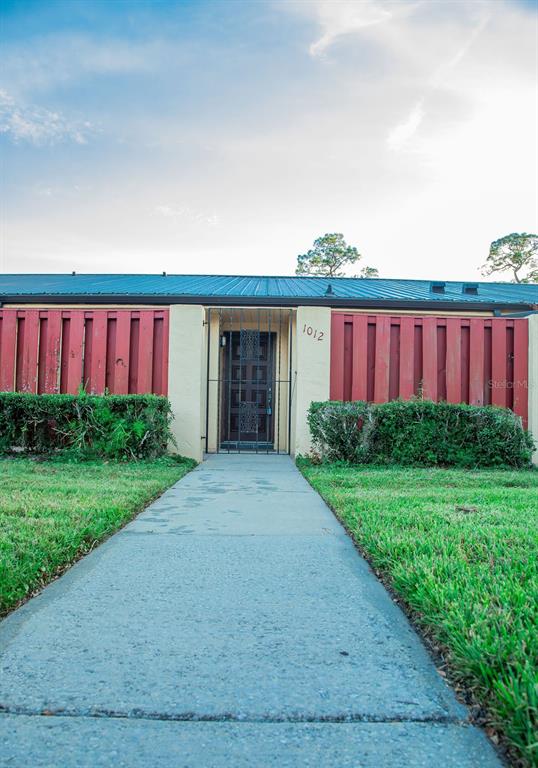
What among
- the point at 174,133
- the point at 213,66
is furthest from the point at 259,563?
the point at 174,133

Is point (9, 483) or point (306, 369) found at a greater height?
point (306, 369)

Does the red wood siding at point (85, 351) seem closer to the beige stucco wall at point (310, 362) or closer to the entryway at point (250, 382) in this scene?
the entryway at point (250, 382)

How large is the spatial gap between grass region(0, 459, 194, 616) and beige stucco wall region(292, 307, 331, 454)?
2314mm

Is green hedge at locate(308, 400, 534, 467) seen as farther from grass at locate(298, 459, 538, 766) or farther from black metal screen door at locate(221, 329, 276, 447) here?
black metal screen door at locate(221, 329, 276, 447)

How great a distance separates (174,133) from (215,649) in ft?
39.4

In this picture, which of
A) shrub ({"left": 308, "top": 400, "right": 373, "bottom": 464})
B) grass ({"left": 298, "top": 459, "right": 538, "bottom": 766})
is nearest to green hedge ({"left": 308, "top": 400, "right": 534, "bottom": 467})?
shrub ({"left": 308, "top": 400, "right": 373, "bottom": 464})

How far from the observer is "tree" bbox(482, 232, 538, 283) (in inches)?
1068

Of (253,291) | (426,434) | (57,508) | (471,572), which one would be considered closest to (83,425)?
(57,508)

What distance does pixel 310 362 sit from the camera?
877cm

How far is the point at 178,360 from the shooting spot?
8664 millimetres

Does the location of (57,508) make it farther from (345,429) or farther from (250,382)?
(250,382)

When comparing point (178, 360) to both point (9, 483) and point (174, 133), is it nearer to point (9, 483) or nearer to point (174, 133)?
point (9, 483)

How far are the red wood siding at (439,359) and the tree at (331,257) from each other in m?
22.7

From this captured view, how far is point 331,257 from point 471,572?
30.3 m
